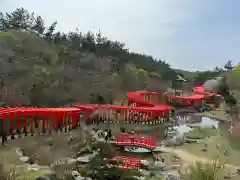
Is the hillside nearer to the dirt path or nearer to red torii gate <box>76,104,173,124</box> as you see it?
red torii gate <box>76,104,173,124</box>

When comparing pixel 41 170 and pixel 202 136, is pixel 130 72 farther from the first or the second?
pixel 41 170

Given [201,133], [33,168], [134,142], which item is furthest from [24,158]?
[201,133]

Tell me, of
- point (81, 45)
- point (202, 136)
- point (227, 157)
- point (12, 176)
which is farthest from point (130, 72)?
point (12, 176)

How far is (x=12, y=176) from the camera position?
398 inches

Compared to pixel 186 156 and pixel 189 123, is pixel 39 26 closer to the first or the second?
pixel 189 123

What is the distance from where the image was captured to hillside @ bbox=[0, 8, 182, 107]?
103 ft

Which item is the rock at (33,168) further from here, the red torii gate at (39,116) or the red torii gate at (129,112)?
the red torii gate at (129,112)

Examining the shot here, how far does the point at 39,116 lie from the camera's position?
2525cm

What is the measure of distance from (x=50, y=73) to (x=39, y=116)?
12582 mm

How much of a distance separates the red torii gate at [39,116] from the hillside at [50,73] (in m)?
4.37

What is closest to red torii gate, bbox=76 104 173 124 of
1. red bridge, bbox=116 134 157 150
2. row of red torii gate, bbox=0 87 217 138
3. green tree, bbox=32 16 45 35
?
row of red torii gate, bbox=0 87 217 138

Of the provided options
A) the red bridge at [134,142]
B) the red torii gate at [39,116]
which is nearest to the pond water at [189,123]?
the red bridge at [134,142]

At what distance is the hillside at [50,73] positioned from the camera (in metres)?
31.5

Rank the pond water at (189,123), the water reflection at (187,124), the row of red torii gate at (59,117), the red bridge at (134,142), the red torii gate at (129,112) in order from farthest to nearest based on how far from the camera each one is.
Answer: the pond water at (189,123) → the water reflection at (187,124) → the red torii gate at (129,112) → the red bridge at (134,142) → the row of red torii gate at (59,117)
